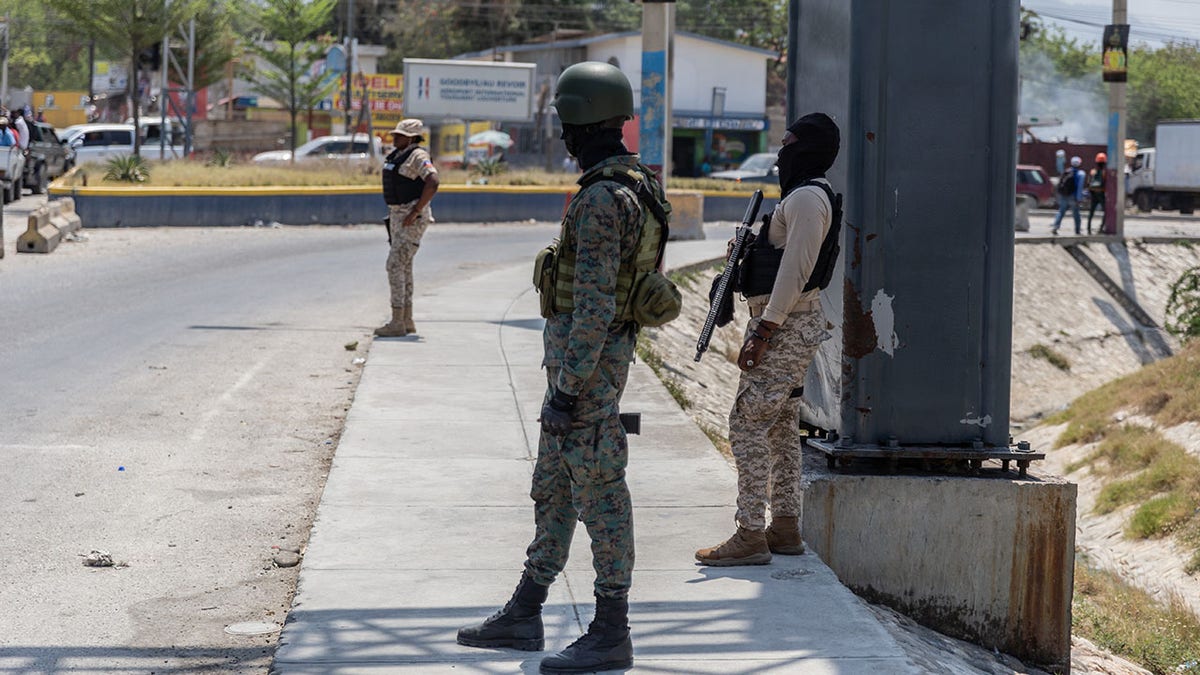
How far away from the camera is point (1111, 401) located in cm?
1591

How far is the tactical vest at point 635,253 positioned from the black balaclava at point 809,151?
115 centimetres

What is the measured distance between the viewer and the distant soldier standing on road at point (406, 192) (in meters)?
11.3

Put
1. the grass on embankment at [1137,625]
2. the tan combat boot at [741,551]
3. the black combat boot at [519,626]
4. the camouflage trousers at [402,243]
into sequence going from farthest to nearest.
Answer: the camouflage trousers at [402,243] → the grass on embankment at [1137,625] → the tan combat boot at [741,551] → the black combat boot at [519,626]

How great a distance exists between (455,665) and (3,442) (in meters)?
4.65

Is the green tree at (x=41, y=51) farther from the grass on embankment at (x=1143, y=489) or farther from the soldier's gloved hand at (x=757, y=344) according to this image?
the soldier's gloved hand at (x=757, y=344)

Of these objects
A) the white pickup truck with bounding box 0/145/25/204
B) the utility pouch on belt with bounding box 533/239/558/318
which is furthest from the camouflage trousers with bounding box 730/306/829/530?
Answer: the white pickup truck with bounding box 0/145/25/204

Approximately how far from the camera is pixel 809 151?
5.26 meters

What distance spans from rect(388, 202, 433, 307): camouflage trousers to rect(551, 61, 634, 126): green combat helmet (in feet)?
24.1

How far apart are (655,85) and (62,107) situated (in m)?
69.0

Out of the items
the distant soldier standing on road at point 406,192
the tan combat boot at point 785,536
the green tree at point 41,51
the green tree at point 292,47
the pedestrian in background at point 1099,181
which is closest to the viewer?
the tan combat boot at point 785,536

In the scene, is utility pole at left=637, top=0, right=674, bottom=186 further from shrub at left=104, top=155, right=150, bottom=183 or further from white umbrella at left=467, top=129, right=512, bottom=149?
white umbrella at left=467, top=129, right=512, bottom=149

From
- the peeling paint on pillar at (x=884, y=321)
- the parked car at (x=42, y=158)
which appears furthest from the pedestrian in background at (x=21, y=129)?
the peeling paint on pillar at (x=884, y=321)

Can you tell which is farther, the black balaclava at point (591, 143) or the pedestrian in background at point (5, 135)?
the pedestrian in background at point (5, 135)

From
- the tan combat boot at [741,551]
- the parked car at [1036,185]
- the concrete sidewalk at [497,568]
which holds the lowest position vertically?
the concrete sidewalk at [497,568]
